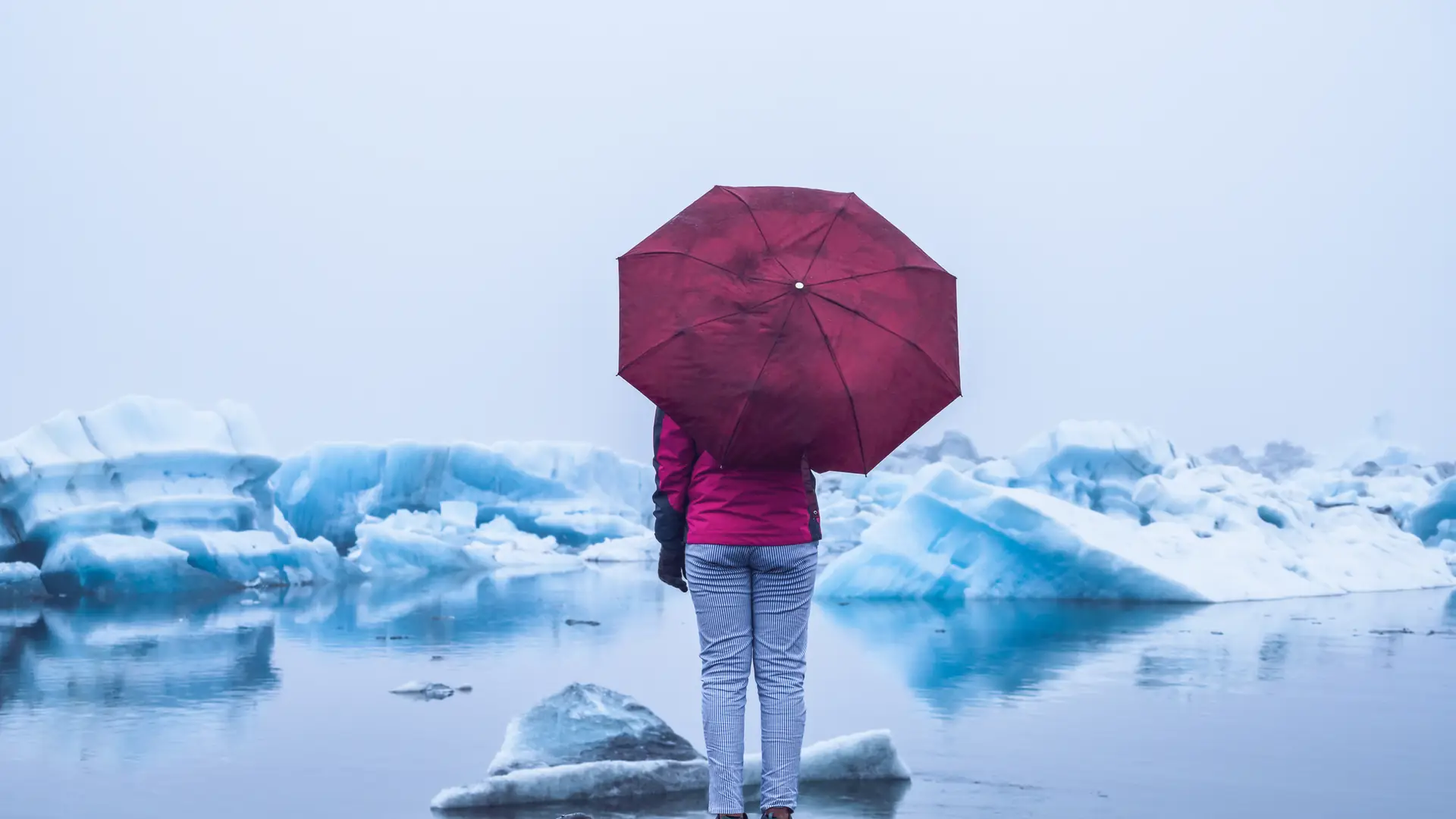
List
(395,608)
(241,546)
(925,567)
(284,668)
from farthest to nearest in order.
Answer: (241,546) → (925,567) → (395,608) → (284,668)

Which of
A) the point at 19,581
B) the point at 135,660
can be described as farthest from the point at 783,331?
the point at 19,581

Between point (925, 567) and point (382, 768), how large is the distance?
920cm

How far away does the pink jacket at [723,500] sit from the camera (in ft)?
8.38

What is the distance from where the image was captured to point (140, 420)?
15.0 m

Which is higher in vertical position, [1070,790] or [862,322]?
[862,322]

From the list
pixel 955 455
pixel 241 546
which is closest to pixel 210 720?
pixel 241 546

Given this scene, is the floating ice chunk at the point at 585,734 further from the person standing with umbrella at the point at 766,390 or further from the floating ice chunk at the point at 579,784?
the person standing with umbrella at the point at 766,390

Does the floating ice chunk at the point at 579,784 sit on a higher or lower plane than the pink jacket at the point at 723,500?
lower

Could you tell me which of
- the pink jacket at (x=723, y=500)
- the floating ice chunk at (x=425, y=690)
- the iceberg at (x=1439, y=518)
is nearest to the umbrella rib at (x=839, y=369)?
the pink jacket at (x=723, y=500)

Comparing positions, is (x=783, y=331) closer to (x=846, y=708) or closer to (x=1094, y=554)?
(x=846, y=708)

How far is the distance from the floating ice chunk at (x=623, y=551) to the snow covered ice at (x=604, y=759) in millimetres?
19135

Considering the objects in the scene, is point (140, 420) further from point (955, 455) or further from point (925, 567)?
point (955, 455)

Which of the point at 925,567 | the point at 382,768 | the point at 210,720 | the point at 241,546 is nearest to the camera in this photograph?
the point at 382,768

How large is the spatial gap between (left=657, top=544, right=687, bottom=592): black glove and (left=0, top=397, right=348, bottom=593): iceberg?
40.3ft
